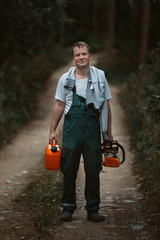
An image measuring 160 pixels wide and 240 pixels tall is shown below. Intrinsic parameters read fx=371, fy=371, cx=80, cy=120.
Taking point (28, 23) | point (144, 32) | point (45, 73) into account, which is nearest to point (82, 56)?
point (28, 23)

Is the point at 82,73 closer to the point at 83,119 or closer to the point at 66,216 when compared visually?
the point at 83,119

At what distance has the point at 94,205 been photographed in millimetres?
4625

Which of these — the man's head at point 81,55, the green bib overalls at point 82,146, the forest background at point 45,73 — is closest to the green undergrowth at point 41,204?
the green bib overalls at point 82,146

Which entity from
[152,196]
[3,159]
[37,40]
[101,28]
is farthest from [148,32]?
[101,28]

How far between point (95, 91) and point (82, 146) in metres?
0.69

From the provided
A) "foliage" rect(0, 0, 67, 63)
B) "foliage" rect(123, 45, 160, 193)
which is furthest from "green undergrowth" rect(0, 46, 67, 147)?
"foliage" rect(123, 45, 160, 193)

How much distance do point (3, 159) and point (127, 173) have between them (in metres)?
2.80

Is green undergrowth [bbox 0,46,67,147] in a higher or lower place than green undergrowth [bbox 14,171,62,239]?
higher

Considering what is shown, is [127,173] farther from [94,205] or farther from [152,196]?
[94,205]

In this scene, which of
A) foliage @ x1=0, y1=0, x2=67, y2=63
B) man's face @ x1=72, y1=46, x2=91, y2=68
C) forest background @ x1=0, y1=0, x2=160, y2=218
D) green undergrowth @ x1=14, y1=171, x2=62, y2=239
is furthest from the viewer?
foliage @ x1=0, y1=0, x2=67, y2=63

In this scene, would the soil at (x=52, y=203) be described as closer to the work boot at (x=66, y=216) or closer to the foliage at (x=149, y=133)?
the work boot at (x=66, y=216)

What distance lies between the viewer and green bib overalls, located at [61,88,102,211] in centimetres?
446

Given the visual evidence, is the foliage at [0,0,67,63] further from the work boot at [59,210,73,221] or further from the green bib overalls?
the work boot at [59,210,73,221]

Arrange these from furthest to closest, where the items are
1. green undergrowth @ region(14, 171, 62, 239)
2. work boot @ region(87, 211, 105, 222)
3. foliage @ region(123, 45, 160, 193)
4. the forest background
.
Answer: the forest background, foliage @ region(123, 45, 160, 193), work boot @ region(87, 211, 105, 222), green undergrowth @ region(14, 171, 62, 239)
